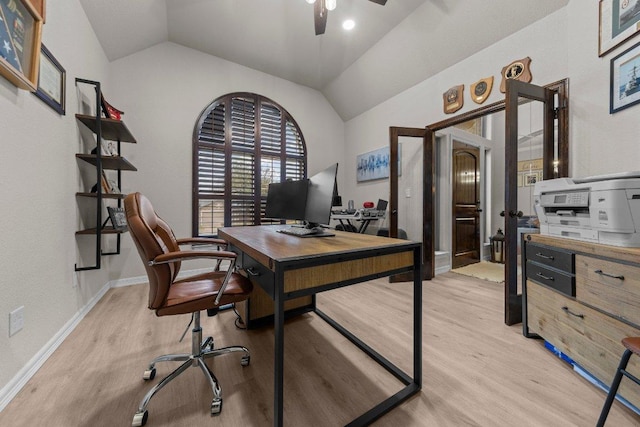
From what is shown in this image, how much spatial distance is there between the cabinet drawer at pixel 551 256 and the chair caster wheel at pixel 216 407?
2145 mm

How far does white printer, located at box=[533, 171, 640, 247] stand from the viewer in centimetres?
129

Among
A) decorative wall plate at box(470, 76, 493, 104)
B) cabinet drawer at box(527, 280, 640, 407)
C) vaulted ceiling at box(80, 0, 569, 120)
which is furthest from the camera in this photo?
decorative wall plate at box(470, 76, 493, 104)

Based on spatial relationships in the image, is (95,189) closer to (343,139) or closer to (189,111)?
(189,111)

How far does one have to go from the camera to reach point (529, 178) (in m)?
3.27

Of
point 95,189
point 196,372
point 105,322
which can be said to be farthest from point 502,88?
point 105,322

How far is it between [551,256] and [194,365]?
2382 mm

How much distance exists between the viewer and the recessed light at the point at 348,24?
308 centimetres

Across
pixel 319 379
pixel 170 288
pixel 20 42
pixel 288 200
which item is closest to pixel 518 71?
pixel 288 200

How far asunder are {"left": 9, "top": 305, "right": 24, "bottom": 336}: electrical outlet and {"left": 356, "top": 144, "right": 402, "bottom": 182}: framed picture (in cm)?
403

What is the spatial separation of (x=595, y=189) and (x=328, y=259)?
1.61 metres

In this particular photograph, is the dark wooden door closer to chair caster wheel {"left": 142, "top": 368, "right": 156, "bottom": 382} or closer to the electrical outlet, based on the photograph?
chair caster wheel {"left": 142, "top": 368, "right": 156, "bottom": 382}

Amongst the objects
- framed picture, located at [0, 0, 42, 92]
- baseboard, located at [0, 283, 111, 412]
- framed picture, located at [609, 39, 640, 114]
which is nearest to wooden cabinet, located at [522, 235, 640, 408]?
framed picture, located at [609, 39, 640, 114]

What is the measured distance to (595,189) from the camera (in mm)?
1425

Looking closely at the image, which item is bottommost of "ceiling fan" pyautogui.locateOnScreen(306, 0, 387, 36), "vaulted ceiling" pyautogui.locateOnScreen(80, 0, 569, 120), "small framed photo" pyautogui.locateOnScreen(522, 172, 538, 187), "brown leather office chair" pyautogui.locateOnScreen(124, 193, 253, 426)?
"brown leather office chair" pyautogui.locateOnScreen(124, 193, 253, 426)
